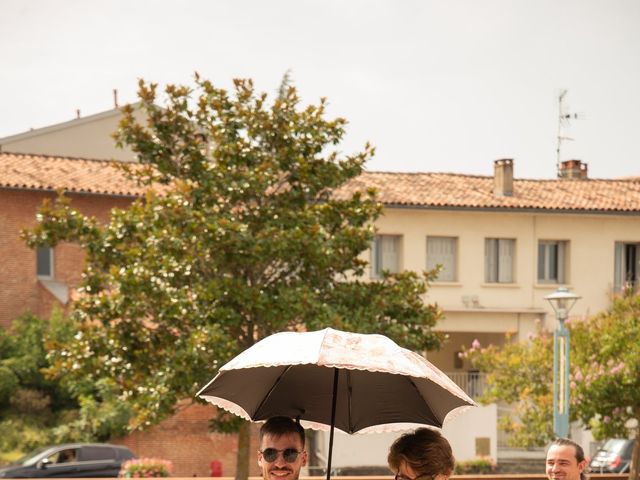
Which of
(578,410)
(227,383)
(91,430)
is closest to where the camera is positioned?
(227,383)

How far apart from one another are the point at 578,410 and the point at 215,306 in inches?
309

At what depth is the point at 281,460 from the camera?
648cm

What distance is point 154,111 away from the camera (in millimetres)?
22062

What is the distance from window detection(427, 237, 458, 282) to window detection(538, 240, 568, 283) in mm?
2983

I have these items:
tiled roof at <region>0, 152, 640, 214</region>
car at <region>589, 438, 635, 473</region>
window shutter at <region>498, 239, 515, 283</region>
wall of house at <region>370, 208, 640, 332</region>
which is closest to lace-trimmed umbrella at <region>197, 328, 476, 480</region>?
car at <region>589, 438, 635, 473</region>

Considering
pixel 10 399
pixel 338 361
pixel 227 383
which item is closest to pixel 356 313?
pixel 227 383

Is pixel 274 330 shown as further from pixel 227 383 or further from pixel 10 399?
pixel 10 399

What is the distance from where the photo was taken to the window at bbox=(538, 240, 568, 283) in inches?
1692

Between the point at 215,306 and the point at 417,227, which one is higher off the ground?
the point at 417,227

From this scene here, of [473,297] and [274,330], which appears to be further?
[473,297]

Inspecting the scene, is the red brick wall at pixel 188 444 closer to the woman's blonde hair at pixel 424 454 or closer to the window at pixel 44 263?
the window at pixel 44 263

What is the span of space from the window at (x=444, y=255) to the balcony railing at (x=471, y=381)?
3377mm

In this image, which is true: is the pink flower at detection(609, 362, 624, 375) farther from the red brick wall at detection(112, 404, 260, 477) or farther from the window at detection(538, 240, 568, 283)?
the window at detection(538, 240, 568, 283)

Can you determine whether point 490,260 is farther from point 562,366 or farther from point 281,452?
point 281,452
